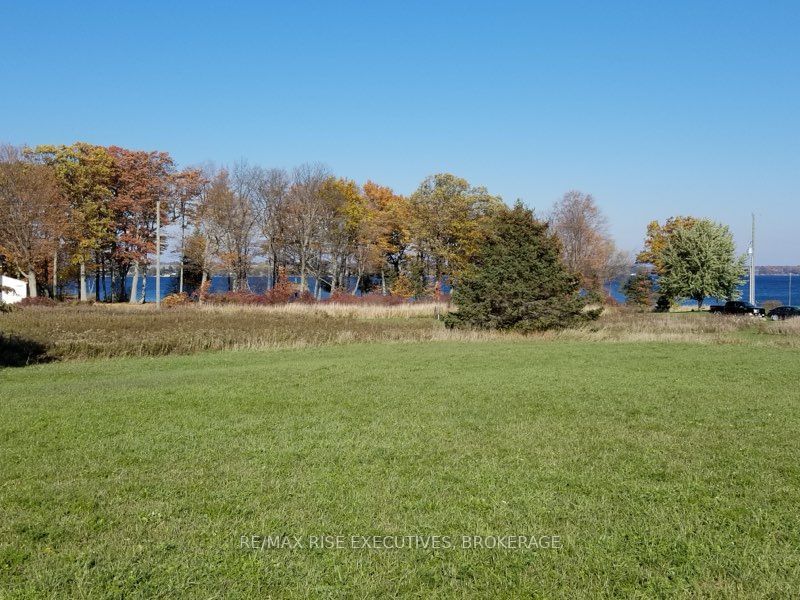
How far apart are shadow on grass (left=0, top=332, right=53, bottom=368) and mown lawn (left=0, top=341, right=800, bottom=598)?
22.8ft

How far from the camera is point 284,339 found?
23.3m

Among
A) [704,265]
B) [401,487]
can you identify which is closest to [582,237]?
[704,265]

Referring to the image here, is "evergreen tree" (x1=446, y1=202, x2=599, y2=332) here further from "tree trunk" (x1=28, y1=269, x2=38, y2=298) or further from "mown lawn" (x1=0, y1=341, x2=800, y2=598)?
"tree trunk" (x1=28, y1=269, x2=38, y2=298)

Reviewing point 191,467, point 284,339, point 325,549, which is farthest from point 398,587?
point 284,339

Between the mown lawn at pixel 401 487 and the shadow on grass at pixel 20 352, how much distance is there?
696cm

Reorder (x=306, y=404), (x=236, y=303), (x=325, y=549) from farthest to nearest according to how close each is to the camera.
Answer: (x=236, y=303)
(x=306, y=404)
(x=325, y=549)

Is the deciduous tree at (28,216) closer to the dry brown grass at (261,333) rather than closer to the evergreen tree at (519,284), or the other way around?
the dry brown grass at (261,333)

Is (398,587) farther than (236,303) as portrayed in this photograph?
No

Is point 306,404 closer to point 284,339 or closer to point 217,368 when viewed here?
point 217,368

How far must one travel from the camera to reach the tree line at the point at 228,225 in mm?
40469

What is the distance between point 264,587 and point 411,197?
1828 inches

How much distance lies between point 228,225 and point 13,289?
16090 millimetres

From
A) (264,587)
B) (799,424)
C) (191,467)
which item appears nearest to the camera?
(264,587)

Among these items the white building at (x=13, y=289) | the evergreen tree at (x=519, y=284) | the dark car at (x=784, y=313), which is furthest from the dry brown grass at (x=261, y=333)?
the white building at (x=13, y=289)
